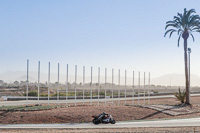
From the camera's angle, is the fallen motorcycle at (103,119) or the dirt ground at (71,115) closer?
the fallen motorcycle at (103,119)

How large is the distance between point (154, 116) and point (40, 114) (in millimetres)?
12431

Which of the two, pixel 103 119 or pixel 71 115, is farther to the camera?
pixel 71 115

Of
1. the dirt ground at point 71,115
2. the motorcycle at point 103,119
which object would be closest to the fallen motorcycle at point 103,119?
the motorcycle at point 103,119

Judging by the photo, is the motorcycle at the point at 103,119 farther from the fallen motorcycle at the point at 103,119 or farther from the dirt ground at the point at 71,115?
the dirt ground at the point at 71,115

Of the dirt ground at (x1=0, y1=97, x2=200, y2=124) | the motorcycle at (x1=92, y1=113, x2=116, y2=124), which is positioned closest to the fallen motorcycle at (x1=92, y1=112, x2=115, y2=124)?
the motorcycle at (x1=92, y1=113, x2=116, y2=124)

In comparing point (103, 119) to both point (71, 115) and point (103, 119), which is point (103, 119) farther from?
point (71, 115)

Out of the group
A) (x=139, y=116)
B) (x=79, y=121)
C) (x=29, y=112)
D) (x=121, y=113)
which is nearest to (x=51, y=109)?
(x=29, y=112)

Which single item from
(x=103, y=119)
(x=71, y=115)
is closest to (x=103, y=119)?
(x=103, y=119)

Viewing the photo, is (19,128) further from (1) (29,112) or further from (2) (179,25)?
(2) (179,25)

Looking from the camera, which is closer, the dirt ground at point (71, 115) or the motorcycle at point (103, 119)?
the motorcycle at point (103, 119)

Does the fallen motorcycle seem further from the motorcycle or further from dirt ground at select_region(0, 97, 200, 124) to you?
dirt ground at select_region(0, 97, 200, 124)

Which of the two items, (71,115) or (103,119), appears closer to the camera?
(103,119)

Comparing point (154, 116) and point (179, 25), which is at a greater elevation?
point (179, 25)

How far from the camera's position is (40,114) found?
90.0 ft
